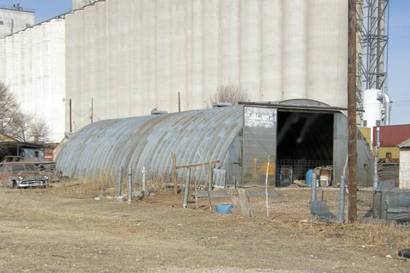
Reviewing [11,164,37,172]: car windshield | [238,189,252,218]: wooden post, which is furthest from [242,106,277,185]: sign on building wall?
[11,164,37,172]: car windshield

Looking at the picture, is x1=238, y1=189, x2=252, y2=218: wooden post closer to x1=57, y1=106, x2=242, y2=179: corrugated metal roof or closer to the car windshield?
x1=57, y1=106, x2=242, y2=179: corrugated metal roof

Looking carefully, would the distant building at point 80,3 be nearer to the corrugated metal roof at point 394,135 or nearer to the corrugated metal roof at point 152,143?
the corrugated metal roof at point 394,135

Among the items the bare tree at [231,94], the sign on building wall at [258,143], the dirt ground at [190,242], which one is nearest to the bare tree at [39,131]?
the bare tree at [231,94]

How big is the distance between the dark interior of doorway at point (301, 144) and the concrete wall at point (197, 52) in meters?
23.2

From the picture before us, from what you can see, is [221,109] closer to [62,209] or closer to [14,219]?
[62,209]

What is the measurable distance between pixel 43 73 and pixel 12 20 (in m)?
32.7

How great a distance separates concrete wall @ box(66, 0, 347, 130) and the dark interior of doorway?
23152mm

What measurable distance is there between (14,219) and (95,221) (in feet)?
8.85

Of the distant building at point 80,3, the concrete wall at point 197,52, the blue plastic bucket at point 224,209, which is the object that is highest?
the distant building at point 80,3

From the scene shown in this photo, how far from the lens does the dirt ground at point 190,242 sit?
10852 millimetres

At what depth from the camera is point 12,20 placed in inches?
5172

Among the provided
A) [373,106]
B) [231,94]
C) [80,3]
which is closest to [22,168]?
[373,106]

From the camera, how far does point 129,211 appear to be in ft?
71.5

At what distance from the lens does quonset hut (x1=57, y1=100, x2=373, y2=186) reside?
1266 inches
